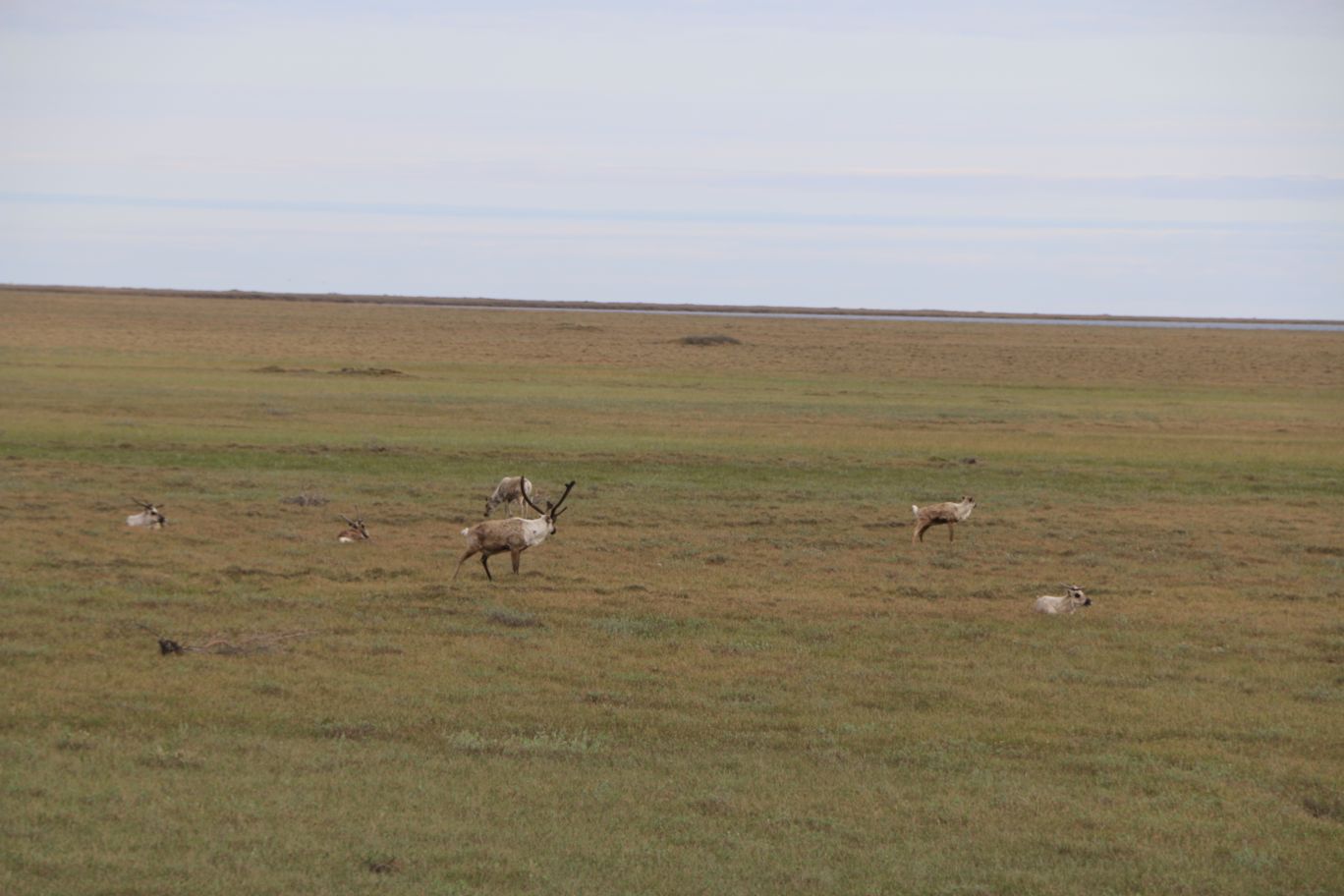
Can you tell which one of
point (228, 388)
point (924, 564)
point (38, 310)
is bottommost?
point (924, 564)

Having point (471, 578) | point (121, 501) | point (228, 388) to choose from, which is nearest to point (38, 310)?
point (228, 388)

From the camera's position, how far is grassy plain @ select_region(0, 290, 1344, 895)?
335 inches

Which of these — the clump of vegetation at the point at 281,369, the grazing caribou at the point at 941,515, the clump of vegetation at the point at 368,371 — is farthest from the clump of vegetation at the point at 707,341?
the grazing caribou at the point at 941,515

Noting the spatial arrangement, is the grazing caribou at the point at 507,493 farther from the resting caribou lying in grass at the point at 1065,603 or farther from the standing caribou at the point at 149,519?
the resting caribou lying in grass at the point at 1065,603

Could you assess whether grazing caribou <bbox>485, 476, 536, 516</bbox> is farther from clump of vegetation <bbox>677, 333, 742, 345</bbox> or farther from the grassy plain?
clump of vegetation <bbox>677, 333, 742, 345</bbox>

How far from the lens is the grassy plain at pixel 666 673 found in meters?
8.50

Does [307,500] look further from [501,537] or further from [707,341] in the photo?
[707,341]

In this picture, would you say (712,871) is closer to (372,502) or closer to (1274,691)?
(1274,691)

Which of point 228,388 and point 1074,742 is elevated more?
point 228,388

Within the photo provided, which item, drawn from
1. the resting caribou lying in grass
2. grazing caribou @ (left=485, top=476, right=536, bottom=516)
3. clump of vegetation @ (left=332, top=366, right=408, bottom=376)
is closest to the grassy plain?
the resting caribou lying in grass

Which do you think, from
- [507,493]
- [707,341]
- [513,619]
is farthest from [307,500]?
[707,341]

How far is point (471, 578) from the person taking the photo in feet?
55.9

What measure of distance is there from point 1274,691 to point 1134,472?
1764 centimetres

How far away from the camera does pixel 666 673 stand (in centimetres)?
1280
